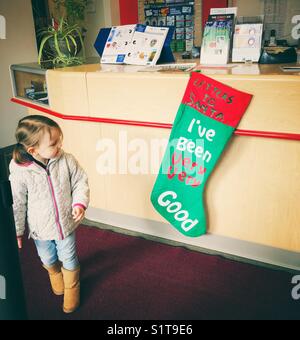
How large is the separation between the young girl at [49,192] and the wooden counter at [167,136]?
0.63m

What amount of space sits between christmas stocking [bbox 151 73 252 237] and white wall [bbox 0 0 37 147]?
2.29 meters

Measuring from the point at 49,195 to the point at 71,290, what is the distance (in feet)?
1.63

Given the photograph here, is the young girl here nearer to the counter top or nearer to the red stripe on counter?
the red stripe on counter

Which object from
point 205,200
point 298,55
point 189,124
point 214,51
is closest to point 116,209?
point 205,200

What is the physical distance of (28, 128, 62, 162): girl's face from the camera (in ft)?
4.61

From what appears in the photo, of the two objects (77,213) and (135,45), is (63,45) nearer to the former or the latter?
(135,45)

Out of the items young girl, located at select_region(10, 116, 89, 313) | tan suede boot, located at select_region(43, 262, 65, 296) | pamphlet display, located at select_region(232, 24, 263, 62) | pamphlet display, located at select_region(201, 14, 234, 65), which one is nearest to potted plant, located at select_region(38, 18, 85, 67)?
pamphlet display, located at select_region(201, 14, 234, 65)

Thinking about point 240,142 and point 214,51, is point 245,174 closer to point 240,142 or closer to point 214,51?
Answer: point 240,142

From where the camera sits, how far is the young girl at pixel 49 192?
1.41 metres

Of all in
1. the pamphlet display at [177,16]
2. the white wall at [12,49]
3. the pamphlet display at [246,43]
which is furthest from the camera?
the pamphlet display at [177,16]

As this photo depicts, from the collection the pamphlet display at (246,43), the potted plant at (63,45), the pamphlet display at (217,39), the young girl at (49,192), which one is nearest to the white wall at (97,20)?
the potted plant at (63,45)

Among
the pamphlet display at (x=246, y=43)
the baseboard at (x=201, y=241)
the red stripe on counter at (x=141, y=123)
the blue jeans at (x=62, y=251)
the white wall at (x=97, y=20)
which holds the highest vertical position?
the white wall at (x=97, y=20)

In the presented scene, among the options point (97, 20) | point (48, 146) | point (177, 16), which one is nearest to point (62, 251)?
point (48, 146)

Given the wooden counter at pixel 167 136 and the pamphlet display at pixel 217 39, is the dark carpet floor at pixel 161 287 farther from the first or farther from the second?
the pamphlet display at pixel 217 39
